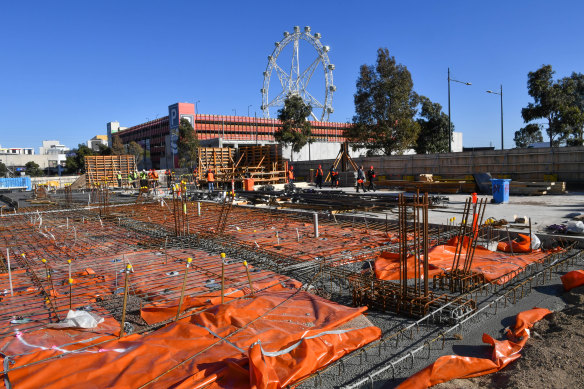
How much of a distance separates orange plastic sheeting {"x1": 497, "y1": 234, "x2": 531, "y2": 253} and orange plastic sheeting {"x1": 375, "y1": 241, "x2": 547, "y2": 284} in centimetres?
16

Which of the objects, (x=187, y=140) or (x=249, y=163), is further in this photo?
(x=187, y=140)

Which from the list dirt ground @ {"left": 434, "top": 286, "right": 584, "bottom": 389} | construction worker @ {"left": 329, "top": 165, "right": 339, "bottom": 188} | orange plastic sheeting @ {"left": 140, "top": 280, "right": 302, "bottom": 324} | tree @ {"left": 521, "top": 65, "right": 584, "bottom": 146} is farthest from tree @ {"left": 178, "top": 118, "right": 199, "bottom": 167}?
dirt ground @ {"left": 434, "top": 286, "right": 584, "bottom": 389}

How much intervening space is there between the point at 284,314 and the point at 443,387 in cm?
183

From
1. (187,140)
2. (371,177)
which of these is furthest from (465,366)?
(187,140)

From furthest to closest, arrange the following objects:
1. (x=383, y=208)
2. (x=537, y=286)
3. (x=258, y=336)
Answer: (x=383, y=208), (x=537, y=286), (x=258, y=336)

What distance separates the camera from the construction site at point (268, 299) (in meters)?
3.58

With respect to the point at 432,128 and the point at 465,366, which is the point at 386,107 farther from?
the point at 465,366

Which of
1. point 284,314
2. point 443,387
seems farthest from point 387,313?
point 443,387

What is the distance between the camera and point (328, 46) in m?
62.0

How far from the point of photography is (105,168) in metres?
38.2

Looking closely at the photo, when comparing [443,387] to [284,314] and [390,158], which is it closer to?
[284,314]

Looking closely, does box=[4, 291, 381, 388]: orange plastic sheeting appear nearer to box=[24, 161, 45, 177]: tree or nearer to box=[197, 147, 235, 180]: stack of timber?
box=[197, 147, 235, 180]: stack of timber

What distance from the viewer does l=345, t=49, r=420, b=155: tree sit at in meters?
30.9

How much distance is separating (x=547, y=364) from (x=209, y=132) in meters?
67.6
